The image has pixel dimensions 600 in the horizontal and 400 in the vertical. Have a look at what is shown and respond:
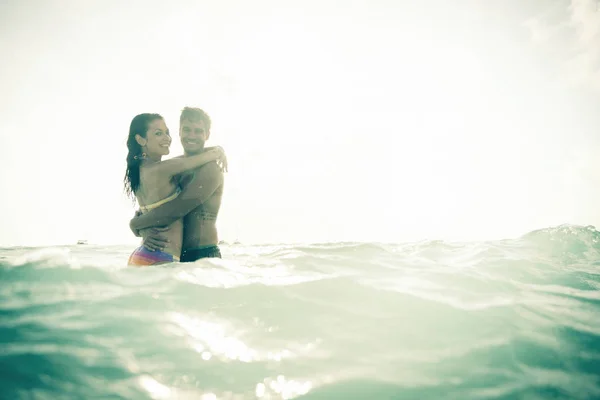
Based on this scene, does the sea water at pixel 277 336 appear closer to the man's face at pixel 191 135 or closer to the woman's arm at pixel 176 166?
the woman's arm at pixel 176 166

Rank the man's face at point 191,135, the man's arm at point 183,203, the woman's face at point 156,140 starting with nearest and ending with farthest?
1. the man's arm at point 183,203
2. the woman's face at point 156,140
3. the man's face at point 191,135

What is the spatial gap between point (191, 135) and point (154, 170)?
0.77m

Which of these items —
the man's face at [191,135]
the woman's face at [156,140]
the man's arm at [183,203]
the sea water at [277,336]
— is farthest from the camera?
the man's face at [191,135]

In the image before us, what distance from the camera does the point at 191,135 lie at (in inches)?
177

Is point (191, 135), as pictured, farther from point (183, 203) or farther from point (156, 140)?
point (183, 203)

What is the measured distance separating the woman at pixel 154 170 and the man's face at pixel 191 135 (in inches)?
7.8

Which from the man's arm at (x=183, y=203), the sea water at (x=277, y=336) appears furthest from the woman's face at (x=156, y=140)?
the sea water at (x=277, y=336)

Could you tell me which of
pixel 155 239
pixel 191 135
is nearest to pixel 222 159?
pixel 191 135

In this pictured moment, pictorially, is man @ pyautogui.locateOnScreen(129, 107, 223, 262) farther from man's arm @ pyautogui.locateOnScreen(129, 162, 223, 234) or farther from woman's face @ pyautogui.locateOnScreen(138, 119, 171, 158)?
woman's face @ pyautogui.locateOnScreen(138, 119, 171, 158)

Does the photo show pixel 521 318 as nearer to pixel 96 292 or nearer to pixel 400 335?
pixel 400 335

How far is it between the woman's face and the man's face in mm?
223

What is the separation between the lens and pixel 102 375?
176 centimetres

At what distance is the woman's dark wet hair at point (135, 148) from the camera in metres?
4.34

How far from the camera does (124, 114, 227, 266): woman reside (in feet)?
13.4
